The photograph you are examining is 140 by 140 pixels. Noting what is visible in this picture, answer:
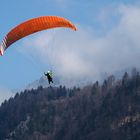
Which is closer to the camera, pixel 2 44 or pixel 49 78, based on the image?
pixel 2 44

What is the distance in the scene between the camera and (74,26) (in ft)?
205

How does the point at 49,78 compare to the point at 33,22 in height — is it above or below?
below

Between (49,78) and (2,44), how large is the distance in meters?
8.43

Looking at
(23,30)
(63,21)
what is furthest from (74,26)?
(23,30)

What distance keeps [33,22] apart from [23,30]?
1.48 metres

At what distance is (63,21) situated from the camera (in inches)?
2453

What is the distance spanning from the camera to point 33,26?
6203cm

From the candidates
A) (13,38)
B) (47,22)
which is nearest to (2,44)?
(13,38)

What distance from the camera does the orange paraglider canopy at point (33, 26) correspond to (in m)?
61.8

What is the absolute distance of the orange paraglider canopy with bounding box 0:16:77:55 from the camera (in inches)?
2432

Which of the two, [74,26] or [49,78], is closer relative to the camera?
[74,26]

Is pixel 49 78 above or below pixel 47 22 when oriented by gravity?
below

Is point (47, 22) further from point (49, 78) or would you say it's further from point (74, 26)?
point (49, 78)

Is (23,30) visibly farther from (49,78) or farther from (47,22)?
(49,78)
